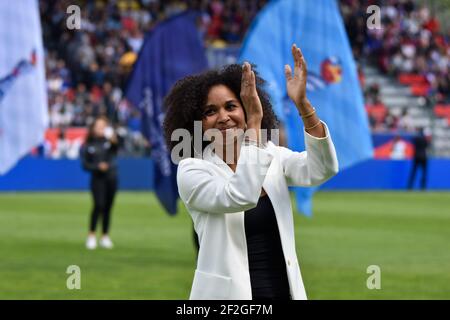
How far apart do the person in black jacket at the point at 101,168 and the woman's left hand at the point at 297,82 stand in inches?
506

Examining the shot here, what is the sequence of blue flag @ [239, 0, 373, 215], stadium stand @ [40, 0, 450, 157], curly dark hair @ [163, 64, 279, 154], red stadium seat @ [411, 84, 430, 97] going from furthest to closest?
red stadium seat @ [411, 84, 430, 97], stadium stand @ [40, 0, 450, 157], blue flag @ [239, 0, 373, 215], curly dark hair @ [163, 64, 279, 154]

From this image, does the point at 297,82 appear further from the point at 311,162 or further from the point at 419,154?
the point at 419,154

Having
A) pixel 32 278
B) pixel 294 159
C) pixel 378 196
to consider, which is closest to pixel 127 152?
pixel 378 196

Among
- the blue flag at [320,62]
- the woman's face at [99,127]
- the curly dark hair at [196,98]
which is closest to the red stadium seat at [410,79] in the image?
the blue flag at [320,62]

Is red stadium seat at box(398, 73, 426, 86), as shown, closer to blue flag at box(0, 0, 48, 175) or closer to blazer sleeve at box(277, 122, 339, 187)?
blue flag at box(0, 0, 48, 175)

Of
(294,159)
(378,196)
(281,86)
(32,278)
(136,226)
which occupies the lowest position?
(378,196)

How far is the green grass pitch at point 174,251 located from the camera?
491 inches

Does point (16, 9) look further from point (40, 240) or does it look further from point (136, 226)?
point (136, 226)

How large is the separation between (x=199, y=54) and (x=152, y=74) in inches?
39.1

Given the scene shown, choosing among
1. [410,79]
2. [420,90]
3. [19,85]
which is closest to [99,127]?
[19,85]

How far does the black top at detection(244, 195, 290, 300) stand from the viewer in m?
5.18

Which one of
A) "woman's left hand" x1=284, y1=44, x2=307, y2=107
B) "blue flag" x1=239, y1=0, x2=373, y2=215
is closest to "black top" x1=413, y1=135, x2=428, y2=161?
"blue flag" x1=239, y1=0, x2=373, y2=215

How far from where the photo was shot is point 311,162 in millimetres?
5309
